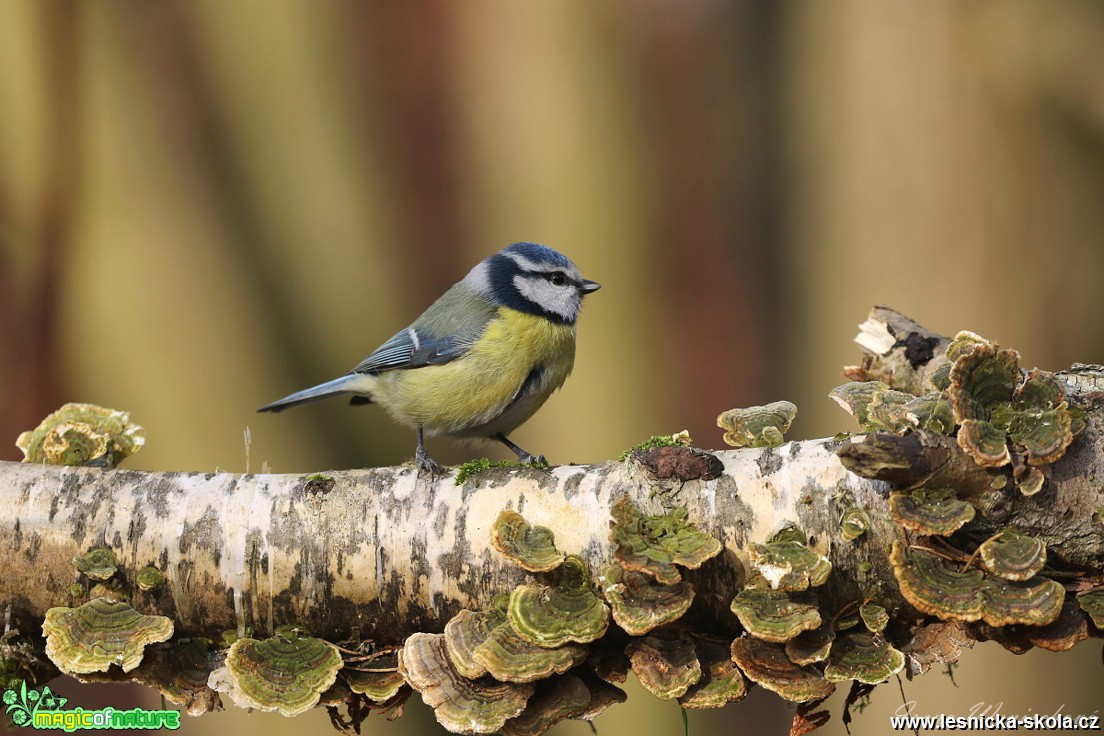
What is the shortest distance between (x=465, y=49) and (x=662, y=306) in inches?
40.4

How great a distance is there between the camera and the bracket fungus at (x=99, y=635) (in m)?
1.21

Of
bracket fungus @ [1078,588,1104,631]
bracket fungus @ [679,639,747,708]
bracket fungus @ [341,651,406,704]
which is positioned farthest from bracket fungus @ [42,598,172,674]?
bracket fungus @ [1078,588,1104,631]

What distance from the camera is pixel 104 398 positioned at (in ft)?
8.54

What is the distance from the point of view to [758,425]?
4.52 ft

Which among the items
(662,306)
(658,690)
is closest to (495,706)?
(658,690)

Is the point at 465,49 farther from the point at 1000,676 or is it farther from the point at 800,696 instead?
the point at 1000,676

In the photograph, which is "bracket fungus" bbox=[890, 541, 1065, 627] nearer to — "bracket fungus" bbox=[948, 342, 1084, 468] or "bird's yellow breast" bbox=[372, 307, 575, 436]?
"bracket fungus" bbox=[948, 342, 1084, 468]

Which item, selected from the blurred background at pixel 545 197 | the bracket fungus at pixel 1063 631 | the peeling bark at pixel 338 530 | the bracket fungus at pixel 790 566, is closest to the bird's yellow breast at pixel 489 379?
the peeling bark at pixel 338 530

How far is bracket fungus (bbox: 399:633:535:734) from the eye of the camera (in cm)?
114

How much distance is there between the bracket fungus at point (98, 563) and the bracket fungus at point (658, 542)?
30.3 inches

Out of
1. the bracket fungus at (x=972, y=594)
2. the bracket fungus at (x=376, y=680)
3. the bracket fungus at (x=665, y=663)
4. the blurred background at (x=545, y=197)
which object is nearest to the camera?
the bracket fungus at (x=972, y=594)

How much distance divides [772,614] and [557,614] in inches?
11.1

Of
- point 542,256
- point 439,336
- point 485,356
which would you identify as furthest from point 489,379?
point 542,256

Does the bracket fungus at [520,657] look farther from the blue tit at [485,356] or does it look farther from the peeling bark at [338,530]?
the blue tit at [485,356]
